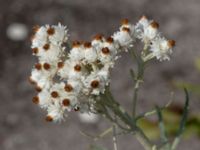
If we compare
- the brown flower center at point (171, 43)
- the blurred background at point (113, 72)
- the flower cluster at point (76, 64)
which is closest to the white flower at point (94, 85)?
the flower cluster at point (76, 64)

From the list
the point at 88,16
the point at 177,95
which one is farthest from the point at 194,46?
the point at 88,16

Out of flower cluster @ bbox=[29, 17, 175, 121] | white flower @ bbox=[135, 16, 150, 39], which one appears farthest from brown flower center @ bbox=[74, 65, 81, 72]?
white flower @ bbox=[135, 16, 150, 39]

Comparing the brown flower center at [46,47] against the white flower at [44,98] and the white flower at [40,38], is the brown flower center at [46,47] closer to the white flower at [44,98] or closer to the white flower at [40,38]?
the white flower at [40,38]

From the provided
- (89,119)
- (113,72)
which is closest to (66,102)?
(89,119)

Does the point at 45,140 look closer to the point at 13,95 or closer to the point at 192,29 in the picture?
the point at 13,95

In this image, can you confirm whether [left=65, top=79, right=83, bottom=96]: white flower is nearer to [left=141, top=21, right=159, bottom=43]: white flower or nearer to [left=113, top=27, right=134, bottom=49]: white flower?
[left=113, top=27, right=134, bottom=49]: white flower

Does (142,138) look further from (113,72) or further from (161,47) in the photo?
(113,72)
